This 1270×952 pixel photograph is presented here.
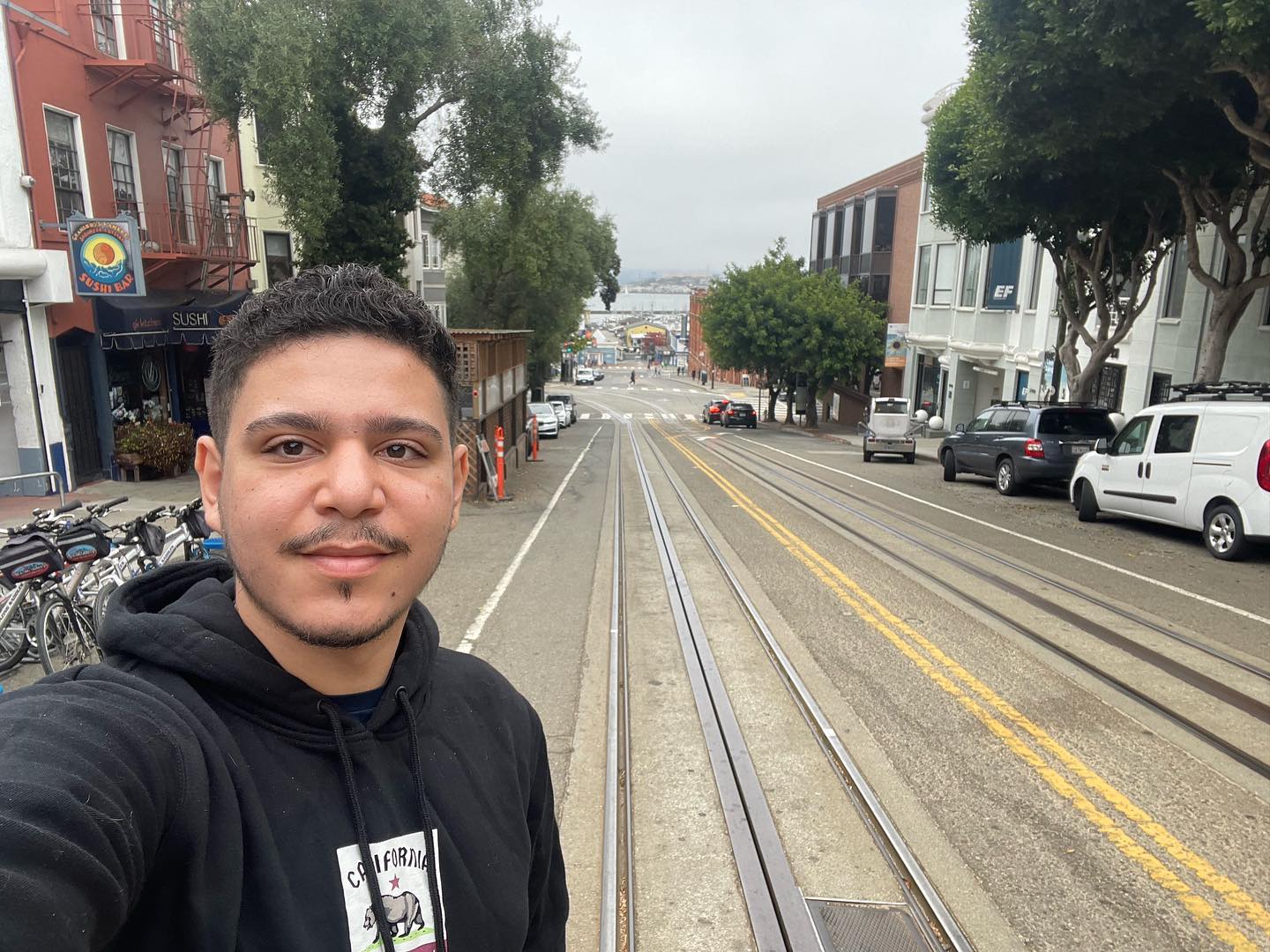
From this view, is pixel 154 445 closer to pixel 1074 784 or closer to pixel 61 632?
pixel 61 632

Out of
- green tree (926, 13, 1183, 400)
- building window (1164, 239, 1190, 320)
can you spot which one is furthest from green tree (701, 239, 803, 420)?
building window (1164, 239, 1190, 320)

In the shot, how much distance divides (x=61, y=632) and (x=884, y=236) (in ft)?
152

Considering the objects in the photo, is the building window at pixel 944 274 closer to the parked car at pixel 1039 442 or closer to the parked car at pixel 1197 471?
the parked car at pixel 1039 442

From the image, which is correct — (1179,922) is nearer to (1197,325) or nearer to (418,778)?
(418,778)

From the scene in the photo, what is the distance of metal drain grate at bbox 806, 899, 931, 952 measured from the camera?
335 centimetres

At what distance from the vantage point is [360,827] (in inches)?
49.7

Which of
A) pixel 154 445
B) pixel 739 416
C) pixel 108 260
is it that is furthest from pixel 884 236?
pixel 108 260

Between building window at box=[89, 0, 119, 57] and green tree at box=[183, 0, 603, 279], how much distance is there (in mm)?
1412

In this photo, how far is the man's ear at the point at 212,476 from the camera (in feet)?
4.44

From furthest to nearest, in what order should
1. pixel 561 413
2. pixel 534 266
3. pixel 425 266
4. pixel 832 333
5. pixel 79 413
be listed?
pixel 832 333
pixel 561 413
pixel 425 266
pixel 534 266
pixel 79 413

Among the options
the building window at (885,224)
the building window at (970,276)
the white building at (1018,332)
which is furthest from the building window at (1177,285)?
the building window at (885,224)

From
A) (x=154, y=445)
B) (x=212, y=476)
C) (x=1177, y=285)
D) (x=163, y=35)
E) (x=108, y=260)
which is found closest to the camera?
(x=212, y=476)

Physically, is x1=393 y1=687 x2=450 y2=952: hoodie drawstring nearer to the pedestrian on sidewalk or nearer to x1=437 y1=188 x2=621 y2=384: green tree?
the pedestrian on sidewalk

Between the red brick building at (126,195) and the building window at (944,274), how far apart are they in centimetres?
2799
